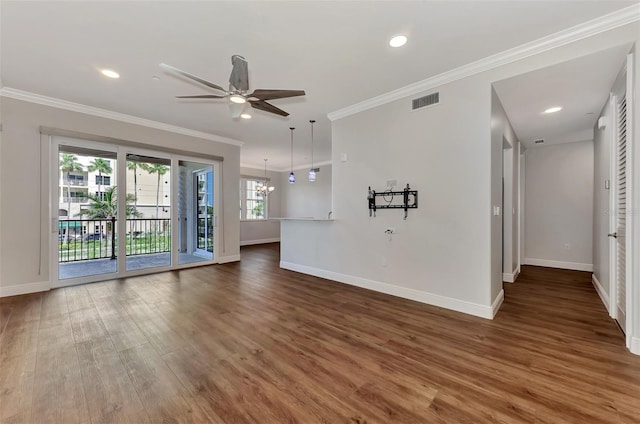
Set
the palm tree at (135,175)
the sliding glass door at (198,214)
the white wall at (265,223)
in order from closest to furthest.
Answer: the palm tree at (135,175), the sliding glass door at (198,214), the white wall at (265,223)

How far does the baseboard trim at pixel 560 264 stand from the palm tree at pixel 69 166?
914 centimetres

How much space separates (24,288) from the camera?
3.80 meters

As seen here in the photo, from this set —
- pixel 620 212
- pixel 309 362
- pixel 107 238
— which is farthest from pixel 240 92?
pixel 107 238

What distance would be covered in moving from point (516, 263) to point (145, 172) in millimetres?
7400

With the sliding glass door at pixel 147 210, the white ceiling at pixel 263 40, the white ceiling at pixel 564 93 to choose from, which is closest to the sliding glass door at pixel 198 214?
the sliding glass door at pixel 147 210

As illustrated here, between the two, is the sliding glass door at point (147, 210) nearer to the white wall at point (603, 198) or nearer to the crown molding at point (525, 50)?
the crown molding at point (525, 50)

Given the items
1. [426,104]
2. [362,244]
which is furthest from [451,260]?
[426,104]

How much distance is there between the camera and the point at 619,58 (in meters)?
2.40

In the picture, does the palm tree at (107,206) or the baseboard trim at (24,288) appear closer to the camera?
the baseboard trim at (24,288)

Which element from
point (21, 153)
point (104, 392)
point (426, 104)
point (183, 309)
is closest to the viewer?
point (104, 392)

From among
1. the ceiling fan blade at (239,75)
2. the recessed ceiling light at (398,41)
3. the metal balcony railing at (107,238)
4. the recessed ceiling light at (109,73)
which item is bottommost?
the metal balcony railing at (107,238)

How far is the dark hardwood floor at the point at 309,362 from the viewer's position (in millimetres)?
1564

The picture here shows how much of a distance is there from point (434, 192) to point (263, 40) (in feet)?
8.62

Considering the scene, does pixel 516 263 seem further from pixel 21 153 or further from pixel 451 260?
pixel 21 153
